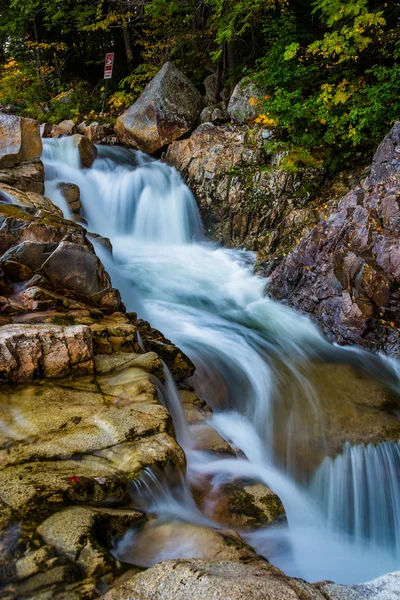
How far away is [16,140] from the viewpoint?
8.62 meters

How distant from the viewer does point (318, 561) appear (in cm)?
337

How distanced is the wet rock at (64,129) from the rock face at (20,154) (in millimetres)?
4087

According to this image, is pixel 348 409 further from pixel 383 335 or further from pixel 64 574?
pixel 64 574

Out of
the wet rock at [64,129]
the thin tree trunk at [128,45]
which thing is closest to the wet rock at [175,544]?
the wet rock at [64,129]

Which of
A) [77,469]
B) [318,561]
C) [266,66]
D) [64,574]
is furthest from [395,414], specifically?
[266,66]

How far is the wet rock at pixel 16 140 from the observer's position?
8.54 metres

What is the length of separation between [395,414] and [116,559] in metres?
4.08

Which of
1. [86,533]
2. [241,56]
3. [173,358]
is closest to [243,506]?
[86,533]

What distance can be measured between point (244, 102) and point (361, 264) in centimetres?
699

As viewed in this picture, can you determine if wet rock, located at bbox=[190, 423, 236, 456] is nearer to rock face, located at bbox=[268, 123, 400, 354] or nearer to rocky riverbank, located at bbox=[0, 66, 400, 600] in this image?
rocky riverbank, located at bbox=[0, 66, 400, 600]

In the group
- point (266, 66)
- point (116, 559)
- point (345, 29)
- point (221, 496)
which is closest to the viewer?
point (116, 559)

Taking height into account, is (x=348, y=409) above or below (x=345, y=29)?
below

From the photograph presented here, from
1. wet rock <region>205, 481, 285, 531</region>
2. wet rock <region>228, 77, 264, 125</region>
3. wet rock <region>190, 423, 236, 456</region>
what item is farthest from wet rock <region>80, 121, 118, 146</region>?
wet rock <region>205, 481, 285, 531</region>

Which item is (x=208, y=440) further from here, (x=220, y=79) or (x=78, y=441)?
(x=220, y=79)
